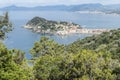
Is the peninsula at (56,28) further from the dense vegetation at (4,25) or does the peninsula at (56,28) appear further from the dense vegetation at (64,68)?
the dense vegetation at (4,25)

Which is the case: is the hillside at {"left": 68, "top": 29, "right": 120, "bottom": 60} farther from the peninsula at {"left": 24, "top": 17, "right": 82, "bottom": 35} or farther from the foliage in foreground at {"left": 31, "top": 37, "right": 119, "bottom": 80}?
the peninsula at {"left": 24, "top": 17, "right": 82, "bottom": 35}

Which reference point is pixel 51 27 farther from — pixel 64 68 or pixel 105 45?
pixel 64 68

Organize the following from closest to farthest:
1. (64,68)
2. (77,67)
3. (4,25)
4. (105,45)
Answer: (4,25) → (77,67) → (64,68) → (105,45)

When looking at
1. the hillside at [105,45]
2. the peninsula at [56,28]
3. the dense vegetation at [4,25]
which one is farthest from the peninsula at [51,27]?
the dense vegetation at [4,25]

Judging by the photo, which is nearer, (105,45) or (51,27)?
(105,45)

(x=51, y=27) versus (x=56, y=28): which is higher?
(x=51, y=27)

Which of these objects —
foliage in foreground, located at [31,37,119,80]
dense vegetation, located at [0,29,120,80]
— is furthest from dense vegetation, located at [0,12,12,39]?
foliage in foreground, located at [31,37,119,80]

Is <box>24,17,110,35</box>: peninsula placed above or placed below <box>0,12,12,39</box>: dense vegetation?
below

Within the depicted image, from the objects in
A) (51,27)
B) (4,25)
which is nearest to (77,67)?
(4,25)

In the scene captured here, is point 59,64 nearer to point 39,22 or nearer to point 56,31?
point 56,31

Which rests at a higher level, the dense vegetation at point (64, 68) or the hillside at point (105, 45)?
the dense vegetation at point (64, 68)

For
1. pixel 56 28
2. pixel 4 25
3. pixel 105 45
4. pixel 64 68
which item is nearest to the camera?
pixel 4 25
